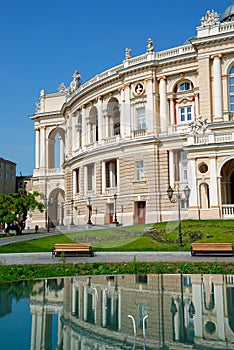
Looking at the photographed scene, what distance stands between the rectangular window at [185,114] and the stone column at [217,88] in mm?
5361

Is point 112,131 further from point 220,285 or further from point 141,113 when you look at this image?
point 220,285

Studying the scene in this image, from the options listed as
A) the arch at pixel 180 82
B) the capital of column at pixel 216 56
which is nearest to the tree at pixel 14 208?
the arch at pixel 180 82

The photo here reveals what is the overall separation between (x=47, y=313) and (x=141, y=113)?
136 feet

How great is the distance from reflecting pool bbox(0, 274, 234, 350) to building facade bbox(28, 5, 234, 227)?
66.5ft

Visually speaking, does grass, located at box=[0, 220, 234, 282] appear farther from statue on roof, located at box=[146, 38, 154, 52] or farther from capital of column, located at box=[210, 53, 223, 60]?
statue on roof, located at box=[146, 38, 154, 52]

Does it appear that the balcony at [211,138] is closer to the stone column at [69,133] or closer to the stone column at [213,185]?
the stone column at [213,185]

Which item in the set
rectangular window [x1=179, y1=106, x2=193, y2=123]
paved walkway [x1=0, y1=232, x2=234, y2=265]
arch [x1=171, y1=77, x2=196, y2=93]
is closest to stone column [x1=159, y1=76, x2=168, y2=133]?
arch [x1=171, y1=77, x2=196, y2=93]

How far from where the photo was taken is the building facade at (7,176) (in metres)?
112

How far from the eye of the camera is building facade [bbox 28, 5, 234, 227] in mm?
38625

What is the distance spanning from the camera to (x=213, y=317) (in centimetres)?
1143

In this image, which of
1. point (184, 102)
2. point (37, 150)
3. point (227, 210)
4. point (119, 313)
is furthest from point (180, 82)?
point (119, 313)

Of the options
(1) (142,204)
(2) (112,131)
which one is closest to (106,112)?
(2) (112,131)

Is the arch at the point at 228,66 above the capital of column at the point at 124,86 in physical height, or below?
below

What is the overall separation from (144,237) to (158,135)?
1955cm
